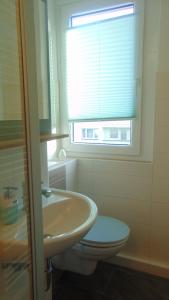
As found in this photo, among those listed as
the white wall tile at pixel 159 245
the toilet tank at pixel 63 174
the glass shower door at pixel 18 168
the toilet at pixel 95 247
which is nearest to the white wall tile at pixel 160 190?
the white wall tile at pixel 159 245

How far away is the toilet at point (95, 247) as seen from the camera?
151 cm

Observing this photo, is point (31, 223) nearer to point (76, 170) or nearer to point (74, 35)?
point (76, 170)

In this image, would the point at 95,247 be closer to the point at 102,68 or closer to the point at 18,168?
the point at 18,168

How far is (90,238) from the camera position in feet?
5.04

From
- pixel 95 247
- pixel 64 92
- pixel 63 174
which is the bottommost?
pixel 95 247

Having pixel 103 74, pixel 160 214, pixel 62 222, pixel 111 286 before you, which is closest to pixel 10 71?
pixel 62 222

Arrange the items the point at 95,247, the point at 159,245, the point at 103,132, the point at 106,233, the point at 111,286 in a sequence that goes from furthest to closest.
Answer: the point at 103,132, the point at 159,245, the point at 111,286, the point at 106,233, the point at 95,247

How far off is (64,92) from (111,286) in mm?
1617

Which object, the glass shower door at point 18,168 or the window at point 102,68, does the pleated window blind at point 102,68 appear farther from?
the glass shower door at point 18,168

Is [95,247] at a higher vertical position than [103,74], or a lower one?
lower

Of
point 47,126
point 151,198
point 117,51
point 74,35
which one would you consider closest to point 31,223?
point 47,126

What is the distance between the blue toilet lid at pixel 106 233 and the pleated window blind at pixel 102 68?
0.84 m

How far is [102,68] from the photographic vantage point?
194 cm

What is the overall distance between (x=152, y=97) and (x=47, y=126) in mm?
886
